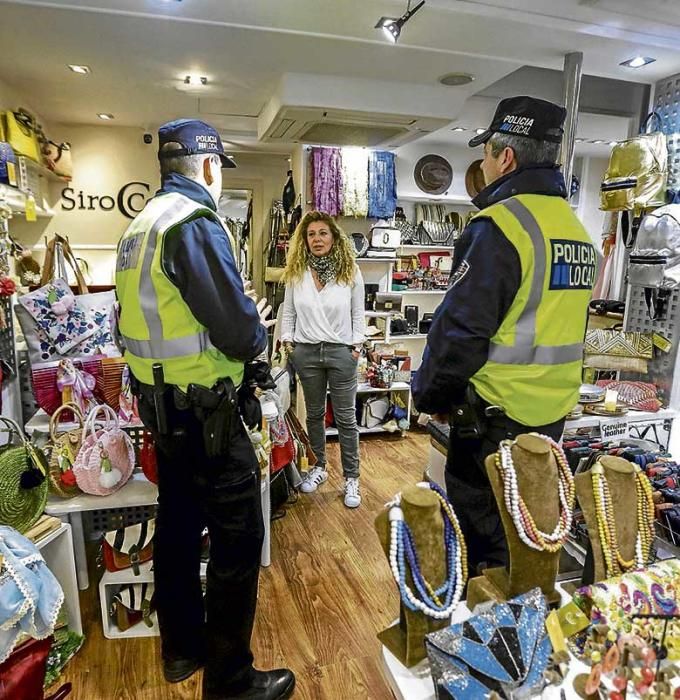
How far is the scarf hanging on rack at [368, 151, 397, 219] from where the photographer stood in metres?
4.12

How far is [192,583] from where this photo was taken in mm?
1772

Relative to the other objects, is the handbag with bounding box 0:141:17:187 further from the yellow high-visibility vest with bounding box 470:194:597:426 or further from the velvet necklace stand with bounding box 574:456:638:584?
the velvet necklace stand with bounding box 574:456:638:584

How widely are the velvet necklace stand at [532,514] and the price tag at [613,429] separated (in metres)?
1.61

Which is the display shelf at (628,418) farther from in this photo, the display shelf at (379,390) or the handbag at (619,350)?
the display shelf at (379,390)

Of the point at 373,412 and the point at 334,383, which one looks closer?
the point at 334,383

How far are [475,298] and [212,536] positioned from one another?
105cm

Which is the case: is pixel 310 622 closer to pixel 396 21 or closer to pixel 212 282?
pixel 212 282

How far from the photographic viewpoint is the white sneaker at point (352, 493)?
3.04 meters

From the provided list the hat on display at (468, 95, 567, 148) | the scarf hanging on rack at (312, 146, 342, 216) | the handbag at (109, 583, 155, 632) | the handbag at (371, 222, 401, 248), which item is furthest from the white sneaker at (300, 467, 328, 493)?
the hat on display at (468, 95, 567, 148)

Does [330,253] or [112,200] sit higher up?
[112,200]

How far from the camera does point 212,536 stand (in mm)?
1625

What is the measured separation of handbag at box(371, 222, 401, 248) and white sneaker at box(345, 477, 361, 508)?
1891mm

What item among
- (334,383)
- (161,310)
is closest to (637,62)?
(334,383)

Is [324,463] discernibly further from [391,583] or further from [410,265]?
[410,265]
